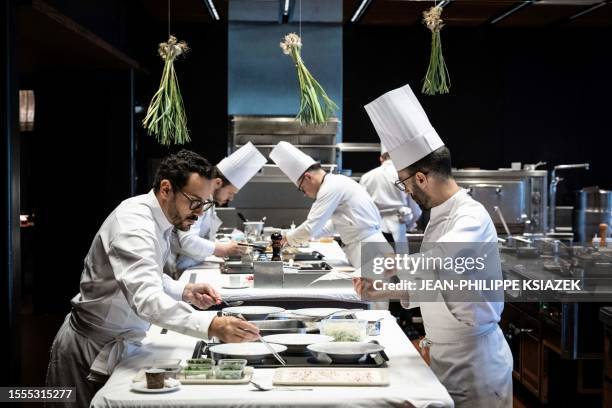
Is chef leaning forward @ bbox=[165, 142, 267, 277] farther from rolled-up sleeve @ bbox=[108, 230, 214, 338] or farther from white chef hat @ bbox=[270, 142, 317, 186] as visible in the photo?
rolled-up sleeve @ bbox=[108, 230, 214, 338]

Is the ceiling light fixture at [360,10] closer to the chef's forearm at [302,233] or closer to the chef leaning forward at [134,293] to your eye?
the chef's forearm at [302,233]

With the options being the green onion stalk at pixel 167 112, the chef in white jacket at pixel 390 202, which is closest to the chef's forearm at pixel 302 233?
the green onion stalk at pixel 167 112

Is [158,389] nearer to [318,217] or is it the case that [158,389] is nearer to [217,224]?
[318,217]

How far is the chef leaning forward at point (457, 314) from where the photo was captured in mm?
2592

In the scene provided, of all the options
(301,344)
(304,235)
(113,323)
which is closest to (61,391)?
(113,323)

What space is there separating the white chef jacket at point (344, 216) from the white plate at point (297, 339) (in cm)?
301

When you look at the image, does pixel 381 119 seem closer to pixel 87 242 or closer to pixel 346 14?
pixel 87 242

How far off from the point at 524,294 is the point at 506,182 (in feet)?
14.7

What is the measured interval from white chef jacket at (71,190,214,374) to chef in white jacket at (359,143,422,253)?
5184 millimetres

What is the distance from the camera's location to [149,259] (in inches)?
101

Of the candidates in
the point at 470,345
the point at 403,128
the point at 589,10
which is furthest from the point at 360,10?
the point at 470,345

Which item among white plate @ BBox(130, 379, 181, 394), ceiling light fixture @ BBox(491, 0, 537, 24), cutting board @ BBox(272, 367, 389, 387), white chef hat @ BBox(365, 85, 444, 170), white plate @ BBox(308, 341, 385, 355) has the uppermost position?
ceiling light fixture @ BBox(491, 0, 537, 24)

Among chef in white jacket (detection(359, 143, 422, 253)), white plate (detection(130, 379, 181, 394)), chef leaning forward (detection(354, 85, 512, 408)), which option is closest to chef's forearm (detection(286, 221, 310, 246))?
chef in white jacket (detection(359, 143, 422, 253))

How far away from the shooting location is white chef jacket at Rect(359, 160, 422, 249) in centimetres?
800
